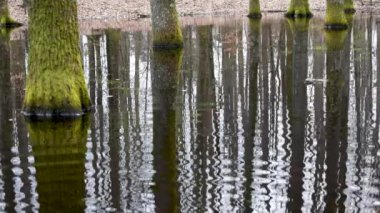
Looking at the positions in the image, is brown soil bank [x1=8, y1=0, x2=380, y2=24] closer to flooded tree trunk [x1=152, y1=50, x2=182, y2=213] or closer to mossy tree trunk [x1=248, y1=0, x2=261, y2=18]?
mossy tree trunk [x1=248, y1=0, x2=261, y2=18]

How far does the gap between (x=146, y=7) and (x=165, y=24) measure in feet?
76.5

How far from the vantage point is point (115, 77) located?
1478 centimetres

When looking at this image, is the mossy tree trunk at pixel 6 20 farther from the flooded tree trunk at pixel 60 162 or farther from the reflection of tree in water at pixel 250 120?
the flooded tree trunk at pixel 60 162

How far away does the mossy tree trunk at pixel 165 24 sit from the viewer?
727 inches

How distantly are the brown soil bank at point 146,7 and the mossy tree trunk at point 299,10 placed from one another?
6.67 metres

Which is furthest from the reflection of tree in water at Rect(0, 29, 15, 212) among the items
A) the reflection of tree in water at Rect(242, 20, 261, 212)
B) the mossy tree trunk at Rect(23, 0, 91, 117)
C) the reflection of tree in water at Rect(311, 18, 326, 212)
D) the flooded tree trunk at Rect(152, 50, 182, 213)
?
the reflection of tree in water at Rect(311, 18, 326, 212)

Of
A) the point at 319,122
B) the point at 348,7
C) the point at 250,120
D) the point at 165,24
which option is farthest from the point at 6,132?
the point at 348,7

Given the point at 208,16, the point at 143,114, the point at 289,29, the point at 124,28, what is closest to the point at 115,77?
the point at 143,114

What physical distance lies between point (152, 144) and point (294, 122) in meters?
2.28

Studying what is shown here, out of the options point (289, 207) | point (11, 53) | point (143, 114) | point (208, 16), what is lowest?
point (289, 207)

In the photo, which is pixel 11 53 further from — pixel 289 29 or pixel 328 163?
pixel 328 163

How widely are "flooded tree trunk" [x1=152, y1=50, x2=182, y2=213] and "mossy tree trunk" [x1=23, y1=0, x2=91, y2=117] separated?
55.9 inches

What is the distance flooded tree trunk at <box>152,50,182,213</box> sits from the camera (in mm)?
6055

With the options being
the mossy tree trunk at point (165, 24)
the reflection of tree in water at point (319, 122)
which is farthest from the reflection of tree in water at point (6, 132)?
the mossy tree trunk at point (165, 24)
